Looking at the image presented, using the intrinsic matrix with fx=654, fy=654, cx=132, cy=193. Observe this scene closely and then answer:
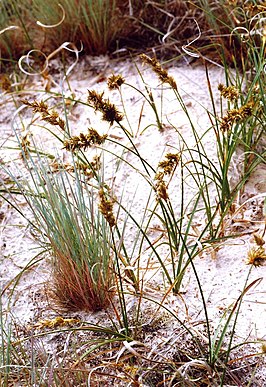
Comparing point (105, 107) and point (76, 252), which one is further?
point (76, 252)

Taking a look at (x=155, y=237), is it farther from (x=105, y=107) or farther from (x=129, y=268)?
(x=105, y=107)

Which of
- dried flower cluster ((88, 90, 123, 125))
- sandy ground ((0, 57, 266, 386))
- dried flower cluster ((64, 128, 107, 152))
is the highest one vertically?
dried flower cluster ((88, 90, 123, 125))

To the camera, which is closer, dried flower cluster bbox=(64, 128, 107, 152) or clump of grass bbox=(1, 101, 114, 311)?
dried flower cluster bbox=(64, 128, 107, 152)

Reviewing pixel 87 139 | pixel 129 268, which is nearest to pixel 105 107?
pixel 87 139

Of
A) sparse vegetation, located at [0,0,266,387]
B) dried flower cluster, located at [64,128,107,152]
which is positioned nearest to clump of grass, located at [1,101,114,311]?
sparse vegetation, located at [0,0,266,387]

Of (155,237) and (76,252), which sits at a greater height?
(76,252)

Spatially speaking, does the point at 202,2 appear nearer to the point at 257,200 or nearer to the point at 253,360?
the point at 257,200

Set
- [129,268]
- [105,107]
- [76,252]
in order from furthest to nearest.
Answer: [76,252], [129,268], [105,107]

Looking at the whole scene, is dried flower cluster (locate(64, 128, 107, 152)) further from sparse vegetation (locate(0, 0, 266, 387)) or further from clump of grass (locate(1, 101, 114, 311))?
clump of grass (locate(1, 101, 114, 311))

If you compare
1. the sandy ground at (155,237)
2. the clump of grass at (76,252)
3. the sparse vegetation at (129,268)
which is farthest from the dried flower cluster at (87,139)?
the sandy ground at (155,237)

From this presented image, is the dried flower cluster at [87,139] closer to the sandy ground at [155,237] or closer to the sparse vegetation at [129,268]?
the sparse vegetation at [129,268]
